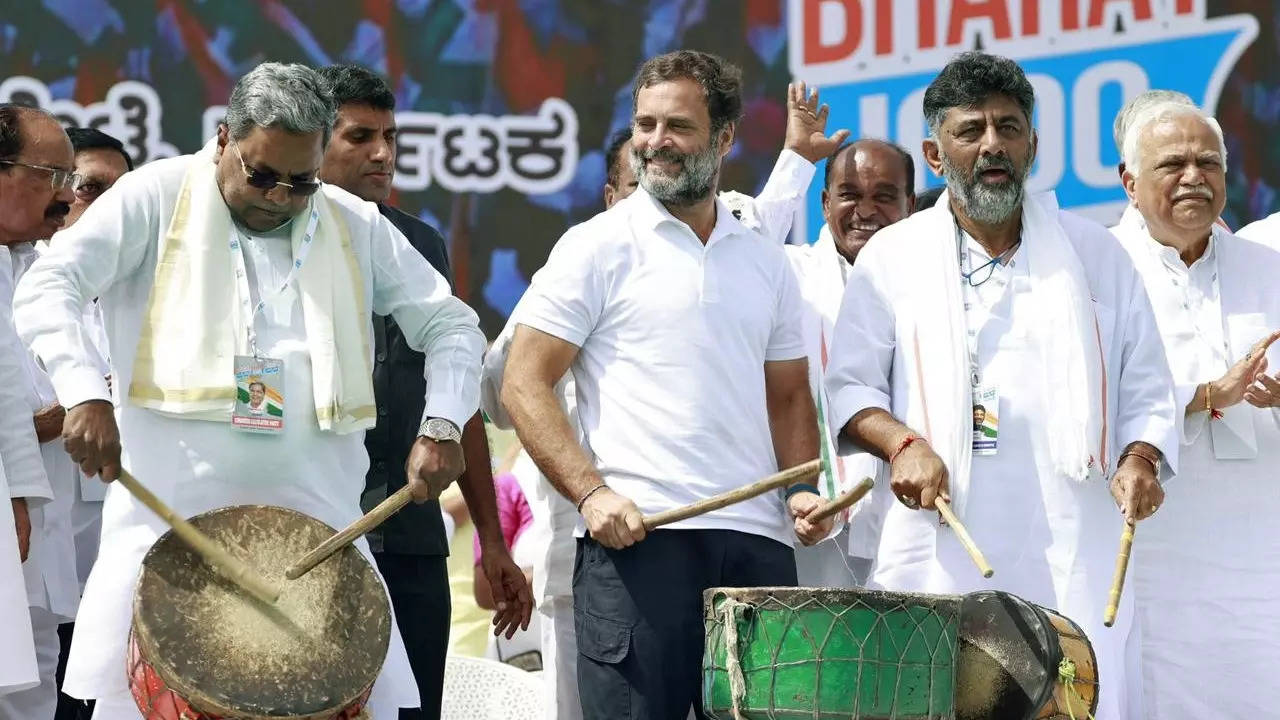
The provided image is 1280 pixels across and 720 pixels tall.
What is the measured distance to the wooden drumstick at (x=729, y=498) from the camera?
191 inches

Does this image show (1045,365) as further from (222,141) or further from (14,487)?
(14,487)

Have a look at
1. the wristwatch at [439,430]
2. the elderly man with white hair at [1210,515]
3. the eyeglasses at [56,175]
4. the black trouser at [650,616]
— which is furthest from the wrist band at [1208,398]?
the eyeglasses at [56,175]

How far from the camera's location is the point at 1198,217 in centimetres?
619

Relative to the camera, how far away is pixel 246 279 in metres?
4.73

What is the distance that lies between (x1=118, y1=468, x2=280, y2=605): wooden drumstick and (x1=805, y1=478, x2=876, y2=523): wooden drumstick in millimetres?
1348

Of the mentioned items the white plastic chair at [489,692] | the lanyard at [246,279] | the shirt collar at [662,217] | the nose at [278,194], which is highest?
the nose at [278,194]

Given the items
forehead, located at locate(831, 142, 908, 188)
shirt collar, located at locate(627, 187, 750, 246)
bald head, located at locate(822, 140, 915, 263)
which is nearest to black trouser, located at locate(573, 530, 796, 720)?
shirt collar, located at locate(627, 187, 750, 246)

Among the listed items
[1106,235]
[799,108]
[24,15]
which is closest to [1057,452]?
[1106,235]

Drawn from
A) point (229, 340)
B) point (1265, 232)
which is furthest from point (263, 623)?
point (1265, 232)

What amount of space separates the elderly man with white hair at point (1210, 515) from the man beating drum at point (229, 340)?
244 centimetres

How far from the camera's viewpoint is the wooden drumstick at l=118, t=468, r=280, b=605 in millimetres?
4363

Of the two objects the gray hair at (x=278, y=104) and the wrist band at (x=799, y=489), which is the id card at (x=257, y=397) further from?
the wrist band at (x=799, y=489)

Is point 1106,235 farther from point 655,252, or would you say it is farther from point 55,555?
point 55,555

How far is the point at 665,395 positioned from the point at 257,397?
106cm
